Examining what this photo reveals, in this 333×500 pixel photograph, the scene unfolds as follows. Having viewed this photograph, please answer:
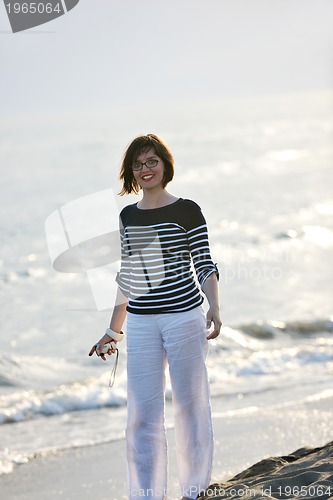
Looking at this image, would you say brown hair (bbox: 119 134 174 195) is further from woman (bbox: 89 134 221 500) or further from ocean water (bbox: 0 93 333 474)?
ocean water (bbox: 0 93 333 474)

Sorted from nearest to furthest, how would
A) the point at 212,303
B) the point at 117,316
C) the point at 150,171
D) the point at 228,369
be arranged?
the point at 212,303 < the point at 150,171 < the point at 117,316 < the point at 228,369

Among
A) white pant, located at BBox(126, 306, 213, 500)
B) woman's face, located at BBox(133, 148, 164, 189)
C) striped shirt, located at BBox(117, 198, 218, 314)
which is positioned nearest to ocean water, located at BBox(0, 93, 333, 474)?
white pant, located at BBox(126, 306, 213, 500)

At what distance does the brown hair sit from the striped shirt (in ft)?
0.55

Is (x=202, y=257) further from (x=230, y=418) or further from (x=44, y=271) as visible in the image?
(x=44, y=271)

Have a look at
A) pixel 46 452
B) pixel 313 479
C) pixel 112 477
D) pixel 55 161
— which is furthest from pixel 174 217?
pixel 55 161

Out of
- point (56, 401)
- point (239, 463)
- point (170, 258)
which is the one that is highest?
point (170, 258)

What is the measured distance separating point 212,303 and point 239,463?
1.99m

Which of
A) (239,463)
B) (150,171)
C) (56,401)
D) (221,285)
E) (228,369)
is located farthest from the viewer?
(221,285)

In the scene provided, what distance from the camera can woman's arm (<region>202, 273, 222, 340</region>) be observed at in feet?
12.3

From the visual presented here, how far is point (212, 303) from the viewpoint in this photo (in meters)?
3.79

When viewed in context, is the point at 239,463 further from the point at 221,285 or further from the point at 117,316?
the point at 221,285

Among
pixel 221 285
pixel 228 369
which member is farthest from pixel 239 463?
pixel 221 285

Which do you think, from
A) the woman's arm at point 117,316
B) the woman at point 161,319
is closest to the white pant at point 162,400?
the woman at point 161,319

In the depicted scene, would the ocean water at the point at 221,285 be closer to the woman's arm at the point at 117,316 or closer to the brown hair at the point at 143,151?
the woman's arm at the point at 117,316
